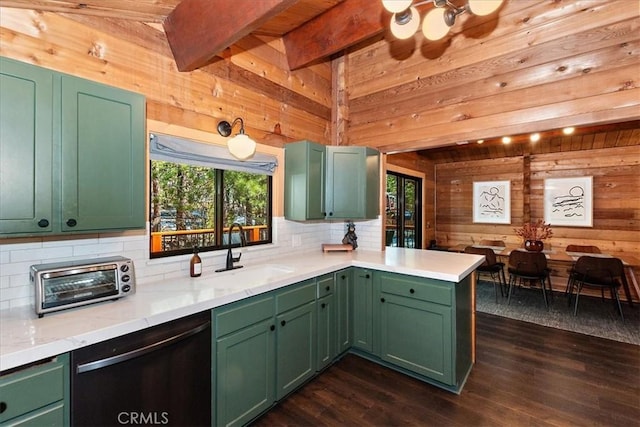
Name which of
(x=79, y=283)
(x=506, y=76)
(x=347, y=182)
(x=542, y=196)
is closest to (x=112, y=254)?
(x=79, y=283)

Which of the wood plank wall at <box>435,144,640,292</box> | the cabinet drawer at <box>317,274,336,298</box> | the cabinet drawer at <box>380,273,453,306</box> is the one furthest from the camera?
the wood plank wall at <box>435,144,640,292</box>

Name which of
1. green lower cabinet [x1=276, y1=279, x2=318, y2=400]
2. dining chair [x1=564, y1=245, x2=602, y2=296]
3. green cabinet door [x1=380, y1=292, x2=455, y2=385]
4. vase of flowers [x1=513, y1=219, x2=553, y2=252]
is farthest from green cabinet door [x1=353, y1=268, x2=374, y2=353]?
dining chair [x1=564, y1=245, x2=602, y2=296]

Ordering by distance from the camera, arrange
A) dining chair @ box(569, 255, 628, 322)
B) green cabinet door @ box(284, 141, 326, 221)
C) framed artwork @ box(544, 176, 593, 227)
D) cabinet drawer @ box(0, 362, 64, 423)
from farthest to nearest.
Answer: framed artwork @ box(544, 176, 593, 227) → dining chair @ box(569, 255, 628, 322) → green cabinet door @ box(284, 141, 326, 221) → cabinet drawer @ box(0, 362, 64, 423)

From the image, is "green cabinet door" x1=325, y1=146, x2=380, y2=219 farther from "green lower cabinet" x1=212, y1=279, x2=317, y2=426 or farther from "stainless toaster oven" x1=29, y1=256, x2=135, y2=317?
"stainless toaster oven" x1=29, y1=256, x2=135, y2=317

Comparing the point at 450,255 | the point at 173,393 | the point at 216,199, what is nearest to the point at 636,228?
the point at 450,255

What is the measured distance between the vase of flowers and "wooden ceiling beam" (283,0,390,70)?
416 centimetres

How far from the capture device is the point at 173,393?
1503 millimetres

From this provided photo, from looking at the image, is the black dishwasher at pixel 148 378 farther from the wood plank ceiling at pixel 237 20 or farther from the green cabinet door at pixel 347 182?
the green cabinet door at pixel 347 182

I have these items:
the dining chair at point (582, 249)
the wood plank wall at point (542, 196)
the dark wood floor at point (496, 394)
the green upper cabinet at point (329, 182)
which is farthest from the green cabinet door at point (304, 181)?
the dining chair at point (582, 249)

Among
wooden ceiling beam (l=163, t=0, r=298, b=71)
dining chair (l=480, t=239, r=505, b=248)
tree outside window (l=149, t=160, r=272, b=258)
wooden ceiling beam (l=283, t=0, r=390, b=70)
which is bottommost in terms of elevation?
dining chair (l=480, t=239, r=505, b=248)

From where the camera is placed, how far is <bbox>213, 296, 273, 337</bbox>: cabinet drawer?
1697 millimetres

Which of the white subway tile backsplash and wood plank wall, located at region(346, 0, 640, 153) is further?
wood plank wall, located at region(346, 0, 640, 153)

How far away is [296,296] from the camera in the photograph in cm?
220

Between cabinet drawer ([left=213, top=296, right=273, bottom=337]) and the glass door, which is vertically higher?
the glass door
